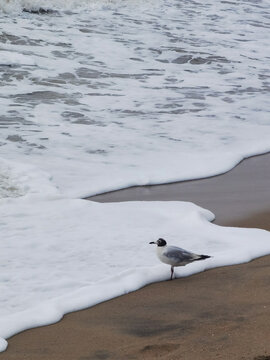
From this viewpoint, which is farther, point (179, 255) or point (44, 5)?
point (44, 5)

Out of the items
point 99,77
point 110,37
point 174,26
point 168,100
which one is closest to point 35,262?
point 168,100

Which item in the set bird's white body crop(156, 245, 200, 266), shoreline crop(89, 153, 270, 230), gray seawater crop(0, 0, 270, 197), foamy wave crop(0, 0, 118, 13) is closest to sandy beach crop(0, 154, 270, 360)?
bird's white body crop(156, 245, 200, 266)

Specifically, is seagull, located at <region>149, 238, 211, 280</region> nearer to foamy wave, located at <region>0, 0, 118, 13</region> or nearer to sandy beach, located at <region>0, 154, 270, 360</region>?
sandy beach, located at <region>0, 154, 270, 360</region>

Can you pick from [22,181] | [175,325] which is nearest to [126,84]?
[22,181]

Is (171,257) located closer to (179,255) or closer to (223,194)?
(179,255)

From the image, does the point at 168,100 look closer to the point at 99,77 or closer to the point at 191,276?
the point at 99,77

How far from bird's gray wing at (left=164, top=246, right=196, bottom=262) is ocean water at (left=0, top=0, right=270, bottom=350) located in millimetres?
132

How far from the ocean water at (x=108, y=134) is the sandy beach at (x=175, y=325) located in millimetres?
153

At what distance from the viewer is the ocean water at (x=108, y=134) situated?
18.7 feet

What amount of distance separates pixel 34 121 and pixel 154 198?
321 centimetres

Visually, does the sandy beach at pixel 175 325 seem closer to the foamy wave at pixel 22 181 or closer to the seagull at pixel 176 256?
the seagull at pixel 176 256

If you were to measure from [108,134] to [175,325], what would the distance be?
18.1 feet

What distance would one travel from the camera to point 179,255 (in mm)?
5449

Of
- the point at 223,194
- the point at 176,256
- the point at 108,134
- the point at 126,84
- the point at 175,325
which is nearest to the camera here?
the point at 175,325
